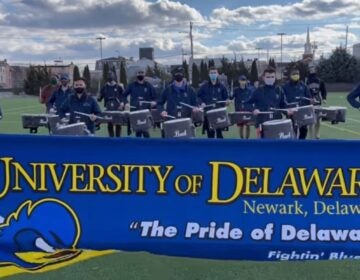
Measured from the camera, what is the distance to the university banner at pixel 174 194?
431 cm

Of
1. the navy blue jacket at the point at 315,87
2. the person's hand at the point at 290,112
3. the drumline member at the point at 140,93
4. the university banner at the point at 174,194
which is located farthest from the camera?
the navy blue jacket at the point at 315,87

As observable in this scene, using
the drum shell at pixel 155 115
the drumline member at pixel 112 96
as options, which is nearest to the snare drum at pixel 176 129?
the drum shell at pixel 155 115

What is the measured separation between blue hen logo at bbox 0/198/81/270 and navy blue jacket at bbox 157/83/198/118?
265 inches

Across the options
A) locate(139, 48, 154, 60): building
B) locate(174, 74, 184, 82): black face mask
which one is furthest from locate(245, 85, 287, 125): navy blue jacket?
locate(139, 48, 154, 60): building

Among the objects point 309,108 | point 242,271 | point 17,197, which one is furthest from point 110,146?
point 309,108

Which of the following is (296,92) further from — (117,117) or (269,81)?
(117,117)

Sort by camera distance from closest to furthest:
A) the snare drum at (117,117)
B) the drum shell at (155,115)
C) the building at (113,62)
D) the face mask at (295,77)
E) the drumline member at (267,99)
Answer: the drumline member at (267,99) < the face mask at (295,77) < the snare drum at (117,117) < the drum shell at (155,115) < the building at (113,62)

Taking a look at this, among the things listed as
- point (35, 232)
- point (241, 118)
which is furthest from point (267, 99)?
point (35, 232)

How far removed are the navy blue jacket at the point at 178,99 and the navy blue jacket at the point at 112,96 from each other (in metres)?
3.26

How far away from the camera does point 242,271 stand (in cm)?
460

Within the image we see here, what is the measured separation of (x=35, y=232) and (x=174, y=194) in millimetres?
1134

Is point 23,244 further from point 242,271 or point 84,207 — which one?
point 242,271

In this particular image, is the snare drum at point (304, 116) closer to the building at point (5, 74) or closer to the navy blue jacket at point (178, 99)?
the navy blue jacket at point (178, 99)

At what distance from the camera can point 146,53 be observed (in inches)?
3974
